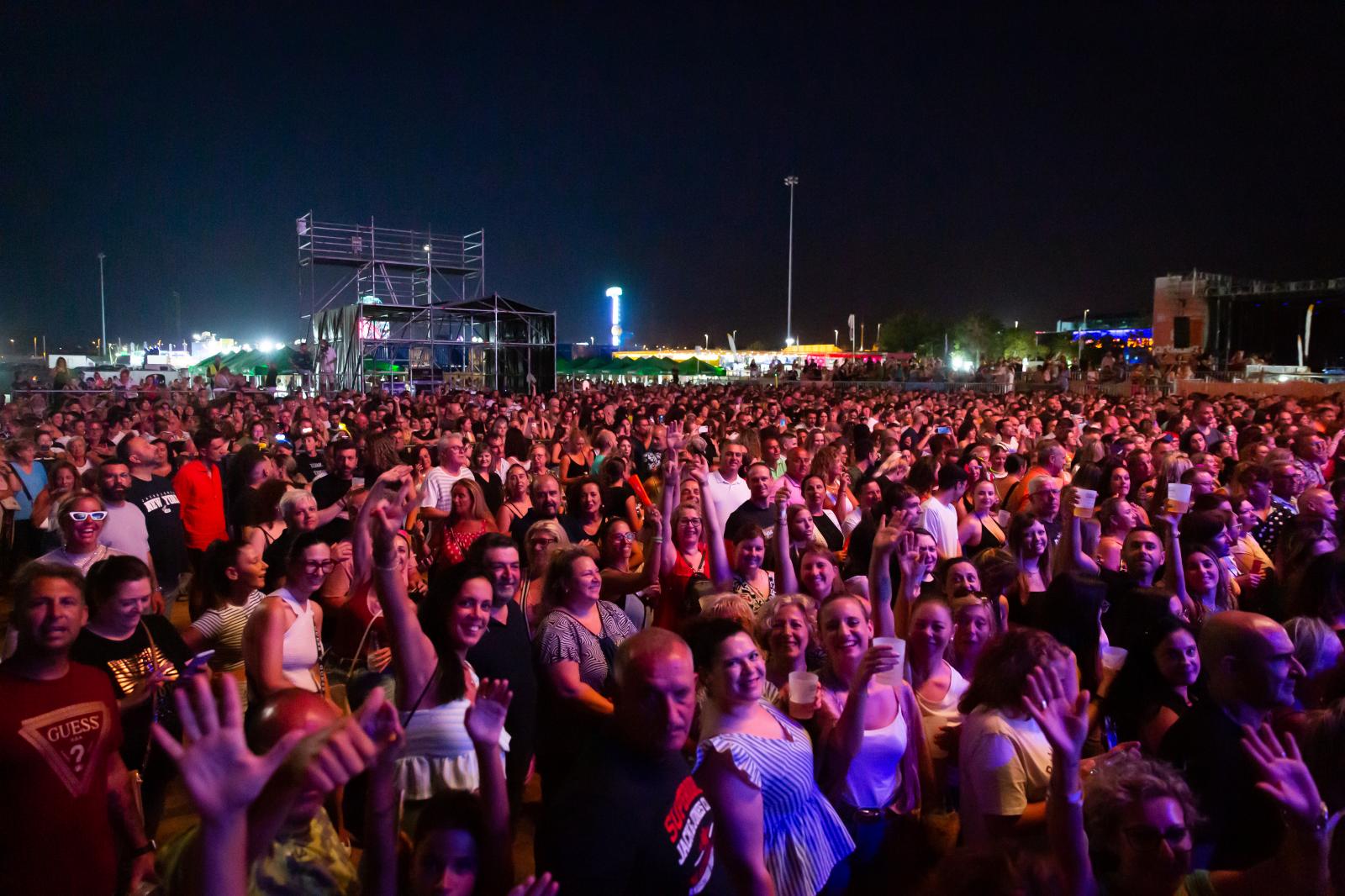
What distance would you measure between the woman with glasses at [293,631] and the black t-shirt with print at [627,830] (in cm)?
158

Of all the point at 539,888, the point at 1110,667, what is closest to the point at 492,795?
the point at 539,888

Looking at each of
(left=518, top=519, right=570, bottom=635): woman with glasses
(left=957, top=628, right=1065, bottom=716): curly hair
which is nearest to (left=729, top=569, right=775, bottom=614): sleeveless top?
(left=518, top=519, right=570, bottom=635): woman with glasses

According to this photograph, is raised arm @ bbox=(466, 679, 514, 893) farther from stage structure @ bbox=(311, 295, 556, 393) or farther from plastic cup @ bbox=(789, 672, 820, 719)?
stage structure @ bbox=(311, 295, 556, 393)

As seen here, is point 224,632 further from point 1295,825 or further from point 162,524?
point 1295,825

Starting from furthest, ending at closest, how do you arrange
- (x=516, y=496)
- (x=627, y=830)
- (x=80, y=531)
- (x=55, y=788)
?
1. (x=516, y=496)
2. (x=80, y=531)
3. (x=55, y=788)
4. (x=627, y=830)

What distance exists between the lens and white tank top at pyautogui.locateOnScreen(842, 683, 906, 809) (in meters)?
2.70

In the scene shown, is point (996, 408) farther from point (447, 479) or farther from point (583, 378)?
point (583, 378)

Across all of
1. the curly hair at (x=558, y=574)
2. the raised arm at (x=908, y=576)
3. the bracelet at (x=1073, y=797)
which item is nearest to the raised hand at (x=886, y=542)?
the raised arm at (x=908, y=576)

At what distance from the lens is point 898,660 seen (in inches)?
97.1

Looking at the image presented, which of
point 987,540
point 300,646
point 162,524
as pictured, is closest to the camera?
point 300,646

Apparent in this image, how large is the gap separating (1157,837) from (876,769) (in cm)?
91

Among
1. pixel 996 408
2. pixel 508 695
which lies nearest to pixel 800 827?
pixel 508 695

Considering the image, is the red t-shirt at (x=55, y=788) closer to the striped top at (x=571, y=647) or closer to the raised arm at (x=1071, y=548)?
the striped top at (x=571, y=647)

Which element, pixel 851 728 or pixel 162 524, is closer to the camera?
pixel 851 728
